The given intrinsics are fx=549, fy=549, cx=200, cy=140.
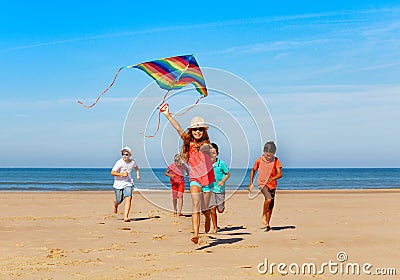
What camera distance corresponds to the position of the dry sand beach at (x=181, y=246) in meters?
7.41

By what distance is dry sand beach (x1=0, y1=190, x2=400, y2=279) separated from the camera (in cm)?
741

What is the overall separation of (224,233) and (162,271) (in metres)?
4.13

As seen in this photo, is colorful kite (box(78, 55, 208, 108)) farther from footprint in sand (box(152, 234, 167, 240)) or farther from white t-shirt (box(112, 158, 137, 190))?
white t-shirt (box(112, 158, 137, 190))

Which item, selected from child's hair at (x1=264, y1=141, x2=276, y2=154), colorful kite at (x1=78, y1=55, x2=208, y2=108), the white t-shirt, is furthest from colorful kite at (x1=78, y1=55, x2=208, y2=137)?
the white t-shirt

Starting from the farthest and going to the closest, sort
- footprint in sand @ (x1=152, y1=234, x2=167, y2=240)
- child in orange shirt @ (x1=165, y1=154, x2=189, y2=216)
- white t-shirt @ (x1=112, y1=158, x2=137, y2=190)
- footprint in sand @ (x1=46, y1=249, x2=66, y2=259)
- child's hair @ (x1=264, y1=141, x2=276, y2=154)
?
child in orange shirt @ (x1=165, y1=154, x2=189, y2=216), white t-shirt @ (x1=112, y1=158, x2=137, y2=190), child's hair @ (x1=264, y1=141, x2=276, y2=154), footprint in sand @ (x1=152, y1=234, x2=167, y2=240), footprint in sand @ (x1=46, y1=249, x2=66, y2=259)

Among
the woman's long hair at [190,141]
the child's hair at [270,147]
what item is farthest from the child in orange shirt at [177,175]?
the woman's long hair at [190,141]

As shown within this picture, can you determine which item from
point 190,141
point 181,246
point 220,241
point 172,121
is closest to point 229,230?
point 220,241

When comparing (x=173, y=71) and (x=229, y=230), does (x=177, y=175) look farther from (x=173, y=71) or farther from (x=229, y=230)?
(x=173, y=71)

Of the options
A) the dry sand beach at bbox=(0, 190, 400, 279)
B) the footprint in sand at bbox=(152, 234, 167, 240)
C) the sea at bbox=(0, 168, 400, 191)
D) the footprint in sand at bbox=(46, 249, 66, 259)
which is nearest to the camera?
the dry sand beach at bbox=(0, 190, 400, 279)

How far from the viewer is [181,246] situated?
9516 millimetres

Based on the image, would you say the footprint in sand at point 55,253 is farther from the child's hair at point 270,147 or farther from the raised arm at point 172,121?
the child's hair at point 270,147

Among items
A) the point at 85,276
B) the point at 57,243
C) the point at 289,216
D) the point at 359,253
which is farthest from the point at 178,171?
the point at 85,276

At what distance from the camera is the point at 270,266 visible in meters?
7.66

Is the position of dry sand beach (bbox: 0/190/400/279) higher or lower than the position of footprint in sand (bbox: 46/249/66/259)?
higher
